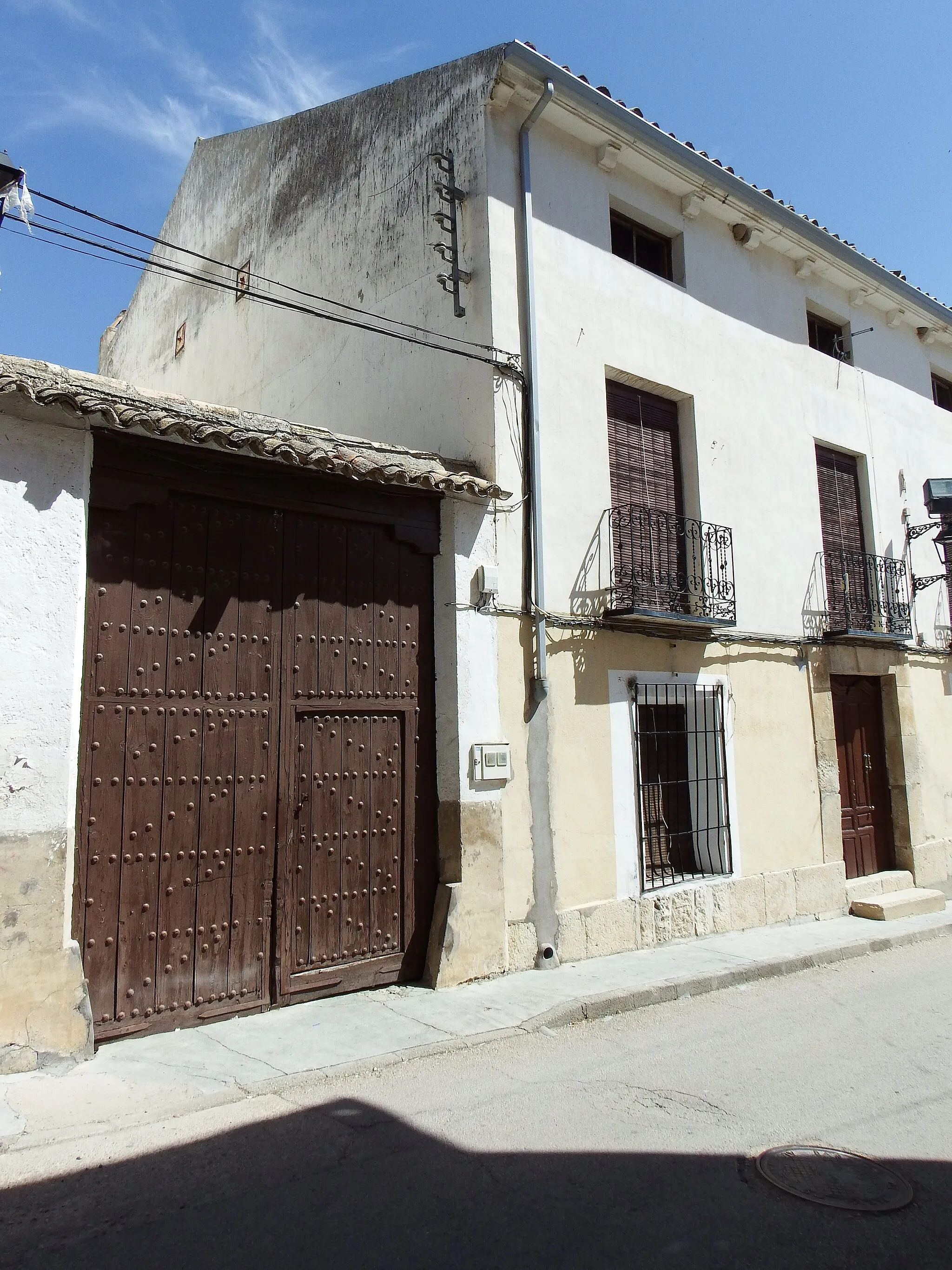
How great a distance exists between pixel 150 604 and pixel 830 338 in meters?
9.17

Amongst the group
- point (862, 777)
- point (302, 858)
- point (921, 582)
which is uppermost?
point (921, 582)

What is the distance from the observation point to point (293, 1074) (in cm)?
459

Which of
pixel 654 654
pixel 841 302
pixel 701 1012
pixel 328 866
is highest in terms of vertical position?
pixel 841 302

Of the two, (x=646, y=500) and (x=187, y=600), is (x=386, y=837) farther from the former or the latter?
Result: (x=646, y=500)

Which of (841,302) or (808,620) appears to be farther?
(841,302)

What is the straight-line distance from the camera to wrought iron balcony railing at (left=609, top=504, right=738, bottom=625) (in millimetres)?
7816

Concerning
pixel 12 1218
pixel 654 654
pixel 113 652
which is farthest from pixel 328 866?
pixel 654 654

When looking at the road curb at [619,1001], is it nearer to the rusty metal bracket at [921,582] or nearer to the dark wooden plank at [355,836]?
the dark wooden plank at [355,836]

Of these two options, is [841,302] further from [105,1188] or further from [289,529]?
[105,1188]

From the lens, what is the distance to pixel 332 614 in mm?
6234

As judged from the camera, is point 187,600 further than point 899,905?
No

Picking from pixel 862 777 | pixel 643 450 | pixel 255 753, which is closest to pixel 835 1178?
pixel 255 753

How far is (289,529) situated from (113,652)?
1.44m

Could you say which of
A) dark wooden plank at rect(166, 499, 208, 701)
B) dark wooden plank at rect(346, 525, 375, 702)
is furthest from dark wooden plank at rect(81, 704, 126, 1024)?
dark wooden plank at rect(346, 525, 375, 702)
